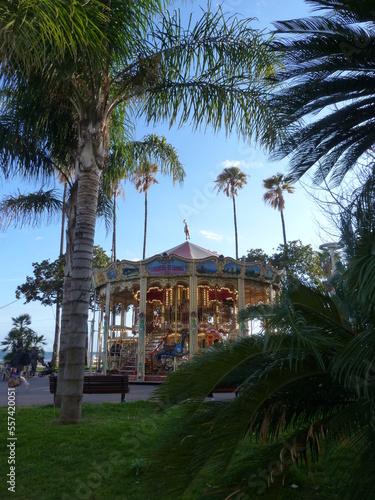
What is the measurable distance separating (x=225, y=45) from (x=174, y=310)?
15686 mm

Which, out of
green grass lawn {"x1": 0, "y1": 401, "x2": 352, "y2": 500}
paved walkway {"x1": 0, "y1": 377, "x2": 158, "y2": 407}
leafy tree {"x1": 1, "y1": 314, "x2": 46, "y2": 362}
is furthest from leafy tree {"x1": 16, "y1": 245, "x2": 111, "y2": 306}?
green grass lawn {"x1": 0, "y1": 401, "x2": 352, "y2": 500}

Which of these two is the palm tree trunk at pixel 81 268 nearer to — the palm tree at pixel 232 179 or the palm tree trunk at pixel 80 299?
the palm tree trunk at pixel 80 299

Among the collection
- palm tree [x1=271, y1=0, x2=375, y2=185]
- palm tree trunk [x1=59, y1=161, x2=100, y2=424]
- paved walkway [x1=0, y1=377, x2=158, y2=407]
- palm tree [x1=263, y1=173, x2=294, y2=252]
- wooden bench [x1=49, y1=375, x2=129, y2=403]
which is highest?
palm tree [x1=263, y1=173, x2=294, y2=252]

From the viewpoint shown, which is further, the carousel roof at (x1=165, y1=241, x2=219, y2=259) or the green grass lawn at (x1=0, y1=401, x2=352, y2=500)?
the carousel roof at (x1=165, y1=241, x2=219, y2=259)

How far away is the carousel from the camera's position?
19203 mm

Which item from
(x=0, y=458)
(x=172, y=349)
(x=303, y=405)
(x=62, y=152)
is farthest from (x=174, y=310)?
(x=303, y=405)

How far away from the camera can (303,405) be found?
11.5 ft

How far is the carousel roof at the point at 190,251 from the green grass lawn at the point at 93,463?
43.4ft

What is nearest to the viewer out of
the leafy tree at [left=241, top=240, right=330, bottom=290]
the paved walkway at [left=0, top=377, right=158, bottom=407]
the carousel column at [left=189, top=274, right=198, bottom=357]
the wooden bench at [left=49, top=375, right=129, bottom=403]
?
the wooden bench at [left=49, top=375, right=129, bottom=403]

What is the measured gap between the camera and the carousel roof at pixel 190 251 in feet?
67.9

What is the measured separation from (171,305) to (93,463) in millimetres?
17475

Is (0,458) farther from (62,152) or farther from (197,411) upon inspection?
(62,152)

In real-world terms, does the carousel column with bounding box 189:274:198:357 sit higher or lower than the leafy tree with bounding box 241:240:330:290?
lower

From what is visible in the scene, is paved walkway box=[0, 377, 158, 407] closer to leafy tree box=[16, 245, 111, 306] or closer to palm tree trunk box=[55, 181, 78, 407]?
palm tree trunk box=[55, 181, 78, 407]
